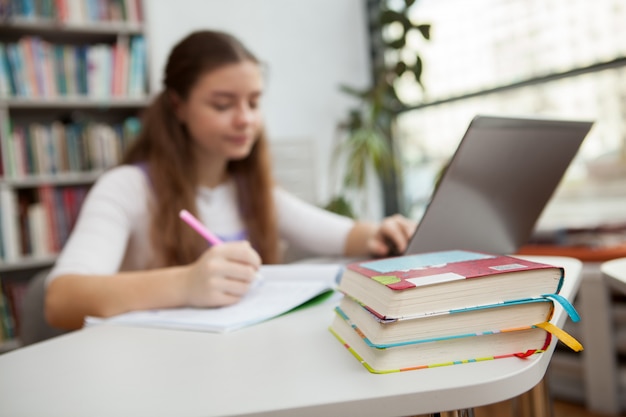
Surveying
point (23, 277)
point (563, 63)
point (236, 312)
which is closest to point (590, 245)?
point (563, 63)

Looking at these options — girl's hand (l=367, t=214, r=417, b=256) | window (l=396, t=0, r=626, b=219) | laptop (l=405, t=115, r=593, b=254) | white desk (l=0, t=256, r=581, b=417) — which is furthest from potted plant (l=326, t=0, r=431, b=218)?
white desk (l=0, t=256, r=581, b=417)

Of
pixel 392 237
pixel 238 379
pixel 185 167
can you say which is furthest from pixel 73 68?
pixel 238 379

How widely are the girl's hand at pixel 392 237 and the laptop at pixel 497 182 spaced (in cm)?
18

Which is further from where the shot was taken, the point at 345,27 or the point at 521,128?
the point at 345,27

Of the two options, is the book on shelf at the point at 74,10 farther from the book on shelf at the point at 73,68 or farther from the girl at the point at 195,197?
the girl at the point at 195,197

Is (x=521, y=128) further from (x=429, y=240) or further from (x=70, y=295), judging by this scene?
(x=70, y=295)

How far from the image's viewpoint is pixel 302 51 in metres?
3.41

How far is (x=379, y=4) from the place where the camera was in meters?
3.51

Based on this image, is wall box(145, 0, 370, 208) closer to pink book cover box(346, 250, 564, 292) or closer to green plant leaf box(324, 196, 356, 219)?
green plant leaf box(324, 196, 356, 219)

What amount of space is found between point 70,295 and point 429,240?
1.89ft

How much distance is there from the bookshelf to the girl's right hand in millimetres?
1830

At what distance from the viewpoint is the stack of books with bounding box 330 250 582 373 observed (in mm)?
471

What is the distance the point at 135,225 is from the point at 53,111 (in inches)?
64.2

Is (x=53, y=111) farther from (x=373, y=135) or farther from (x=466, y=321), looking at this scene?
(x=466, y=321)
